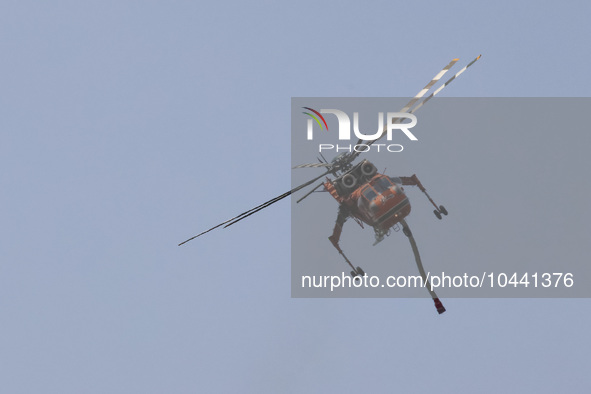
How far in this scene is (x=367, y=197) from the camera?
8388 cm

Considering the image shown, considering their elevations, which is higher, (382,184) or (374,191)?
(382,184)

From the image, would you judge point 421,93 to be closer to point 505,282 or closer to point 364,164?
point 364,164

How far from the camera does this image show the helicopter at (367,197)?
274 feet

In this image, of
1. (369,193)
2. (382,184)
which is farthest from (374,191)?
(382,184)

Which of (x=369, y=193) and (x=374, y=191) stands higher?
(x=374, y=191)

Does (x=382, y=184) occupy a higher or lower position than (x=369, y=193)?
higher

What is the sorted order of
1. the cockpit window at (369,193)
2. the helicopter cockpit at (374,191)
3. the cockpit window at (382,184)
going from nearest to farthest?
the helicopter cockpit at (374,191) → the cockpit window at (369,193) → the cockpit window at (382,184)

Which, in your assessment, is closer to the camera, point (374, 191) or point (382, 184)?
point (374, 191)

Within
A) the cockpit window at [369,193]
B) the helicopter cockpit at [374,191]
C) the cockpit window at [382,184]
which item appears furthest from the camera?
the cockpit window at [382,184]

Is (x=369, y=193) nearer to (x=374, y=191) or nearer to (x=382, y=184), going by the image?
(x=374, y=191)

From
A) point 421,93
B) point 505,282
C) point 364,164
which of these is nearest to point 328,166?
point 364,164

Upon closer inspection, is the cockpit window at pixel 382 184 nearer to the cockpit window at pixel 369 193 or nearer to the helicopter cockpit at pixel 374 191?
the helicopter cockpit at pixel 374 191

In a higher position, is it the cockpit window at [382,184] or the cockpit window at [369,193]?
the cockpit window at [382,184]

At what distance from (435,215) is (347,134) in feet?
31.0
